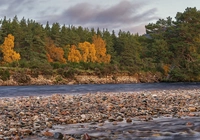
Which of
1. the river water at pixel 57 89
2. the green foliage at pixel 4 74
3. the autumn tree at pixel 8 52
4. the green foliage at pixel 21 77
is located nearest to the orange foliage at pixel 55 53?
the autumn tree at pixel 8 52

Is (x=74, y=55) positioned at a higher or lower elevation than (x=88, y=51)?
lower

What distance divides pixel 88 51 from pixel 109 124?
76.5 meters

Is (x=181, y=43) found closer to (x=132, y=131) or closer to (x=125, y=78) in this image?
(x=125, y=78)

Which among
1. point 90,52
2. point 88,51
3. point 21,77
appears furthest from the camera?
point 90,52

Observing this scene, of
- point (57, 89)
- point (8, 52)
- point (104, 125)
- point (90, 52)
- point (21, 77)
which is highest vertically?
point (90, 52)

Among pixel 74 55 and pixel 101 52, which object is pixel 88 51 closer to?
pixel 74 55

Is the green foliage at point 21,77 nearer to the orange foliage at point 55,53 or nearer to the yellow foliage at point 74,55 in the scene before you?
the orange foliage at point 55,53

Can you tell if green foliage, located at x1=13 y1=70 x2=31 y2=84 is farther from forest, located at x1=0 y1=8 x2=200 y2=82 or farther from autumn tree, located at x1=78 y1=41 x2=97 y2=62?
autumn tree, located at x1=78 y1=41 x2=97 y2=62

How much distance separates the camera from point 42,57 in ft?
254

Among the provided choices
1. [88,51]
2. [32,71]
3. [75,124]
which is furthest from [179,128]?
[88,51]

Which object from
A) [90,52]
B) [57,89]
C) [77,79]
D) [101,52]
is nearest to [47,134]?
[57,89]

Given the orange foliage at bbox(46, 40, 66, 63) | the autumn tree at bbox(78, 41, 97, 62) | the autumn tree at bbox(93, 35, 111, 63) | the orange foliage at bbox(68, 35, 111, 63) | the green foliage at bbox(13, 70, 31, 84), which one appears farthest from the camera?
the autumn tree at bbox(93, 35, 111, 63)

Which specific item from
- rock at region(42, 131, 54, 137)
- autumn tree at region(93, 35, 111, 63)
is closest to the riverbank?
autumn tree at region(93, 35, 111, 63)

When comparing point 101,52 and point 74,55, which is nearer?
point 74,55
